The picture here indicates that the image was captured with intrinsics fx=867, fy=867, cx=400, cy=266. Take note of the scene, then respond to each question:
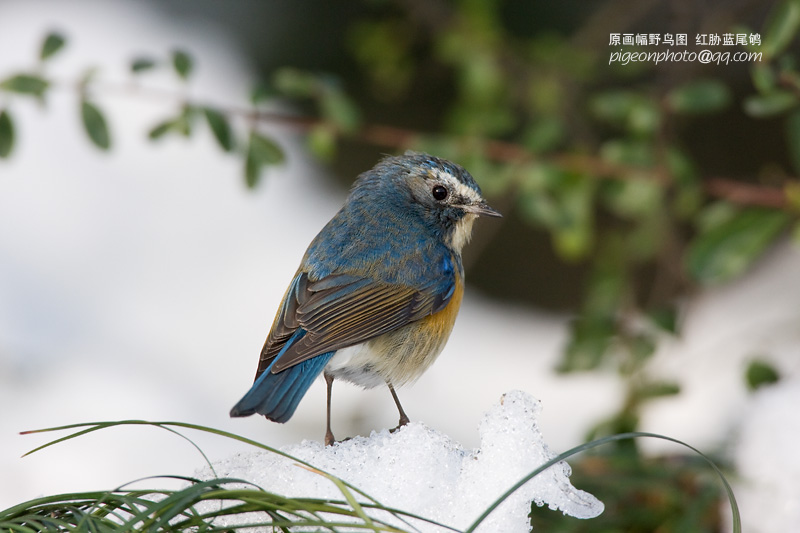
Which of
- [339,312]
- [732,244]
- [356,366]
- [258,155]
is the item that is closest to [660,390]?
[732,244]

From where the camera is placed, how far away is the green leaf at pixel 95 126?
345 centimetres

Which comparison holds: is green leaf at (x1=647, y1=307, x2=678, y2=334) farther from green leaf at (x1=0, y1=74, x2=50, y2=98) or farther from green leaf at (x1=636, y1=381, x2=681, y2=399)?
green leaf at (x1=0, y1=74, x2=50, y2=98)

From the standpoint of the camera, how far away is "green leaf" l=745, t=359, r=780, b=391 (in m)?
3.38

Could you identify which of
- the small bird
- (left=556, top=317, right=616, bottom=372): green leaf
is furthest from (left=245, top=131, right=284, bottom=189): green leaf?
(left=556, top=317, right=616, bottom=372): green leaf

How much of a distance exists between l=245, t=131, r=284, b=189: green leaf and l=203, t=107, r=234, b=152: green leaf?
9cm

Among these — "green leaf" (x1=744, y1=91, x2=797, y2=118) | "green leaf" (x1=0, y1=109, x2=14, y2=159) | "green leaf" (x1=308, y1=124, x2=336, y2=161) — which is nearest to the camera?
"green leaf" (x1=744, y1=91, x2=797, y2=118)

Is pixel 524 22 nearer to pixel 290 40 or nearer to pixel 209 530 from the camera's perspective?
pixel 290 40

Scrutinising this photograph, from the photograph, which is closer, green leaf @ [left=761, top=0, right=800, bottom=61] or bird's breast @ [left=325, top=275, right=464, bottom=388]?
bird's breast @ [left=325, top=275, right=464, bottom=388]

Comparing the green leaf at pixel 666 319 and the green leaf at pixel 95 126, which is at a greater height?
the green leaf at pixel 95 126

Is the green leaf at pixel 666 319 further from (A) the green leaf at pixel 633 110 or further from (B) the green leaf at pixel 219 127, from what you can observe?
(B) the green leaf at pixel 219 127

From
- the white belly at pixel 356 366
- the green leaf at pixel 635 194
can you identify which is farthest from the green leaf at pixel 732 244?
the white belly at pixel 356 366

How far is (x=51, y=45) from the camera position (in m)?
3.25

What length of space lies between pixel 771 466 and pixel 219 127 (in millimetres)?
2412

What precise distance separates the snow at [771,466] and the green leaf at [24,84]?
2.92m
